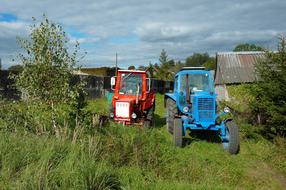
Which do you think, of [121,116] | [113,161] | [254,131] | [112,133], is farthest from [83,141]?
[254,131]

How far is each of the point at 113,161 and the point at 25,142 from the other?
1636 millimetres

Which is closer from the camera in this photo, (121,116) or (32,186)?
(32,186)

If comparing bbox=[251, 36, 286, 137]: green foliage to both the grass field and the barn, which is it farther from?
the barn

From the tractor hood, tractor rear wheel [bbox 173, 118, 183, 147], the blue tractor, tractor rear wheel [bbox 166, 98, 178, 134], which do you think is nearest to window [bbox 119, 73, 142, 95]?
the tractor hood

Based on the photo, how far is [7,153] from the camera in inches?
237

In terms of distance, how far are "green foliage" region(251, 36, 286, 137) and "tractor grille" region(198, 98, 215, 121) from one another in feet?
5.34

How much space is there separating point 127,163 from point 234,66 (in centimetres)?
2691

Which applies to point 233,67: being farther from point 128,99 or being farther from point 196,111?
point 196,111

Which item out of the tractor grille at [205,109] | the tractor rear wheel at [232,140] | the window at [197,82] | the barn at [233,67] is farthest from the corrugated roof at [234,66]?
the tractor rear wheel at [232,140]

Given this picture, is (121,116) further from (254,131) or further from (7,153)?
(7,153)

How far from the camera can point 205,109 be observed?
10.6 metres

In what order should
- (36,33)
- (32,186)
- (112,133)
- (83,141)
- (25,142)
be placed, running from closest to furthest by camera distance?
(32,186) < (25,142) < (83,141) < (36,33) < (112,133)

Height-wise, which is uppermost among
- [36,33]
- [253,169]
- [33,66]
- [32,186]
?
[36,33]

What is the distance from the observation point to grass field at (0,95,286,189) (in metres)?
5.38
